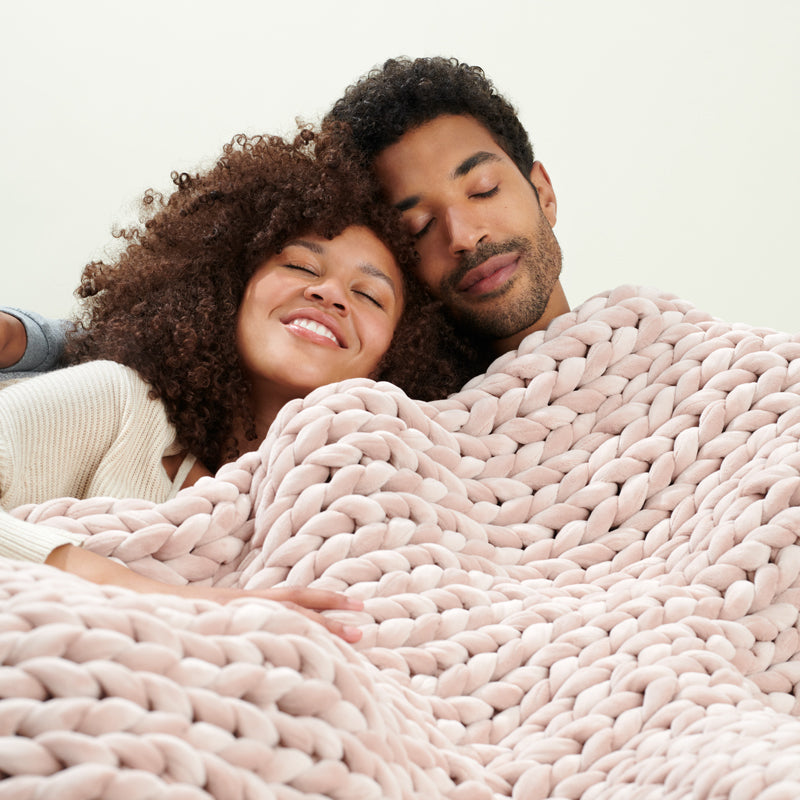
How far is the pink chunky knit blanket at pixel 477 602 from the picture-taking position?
0.52 m

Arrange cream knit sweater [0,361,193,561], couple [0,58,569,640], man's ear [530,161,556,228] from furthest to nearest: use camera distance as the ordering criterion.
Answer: man's ear [530,161,556,228], couple [0,58,569,640], cream knit sweater [0,361,193,561]

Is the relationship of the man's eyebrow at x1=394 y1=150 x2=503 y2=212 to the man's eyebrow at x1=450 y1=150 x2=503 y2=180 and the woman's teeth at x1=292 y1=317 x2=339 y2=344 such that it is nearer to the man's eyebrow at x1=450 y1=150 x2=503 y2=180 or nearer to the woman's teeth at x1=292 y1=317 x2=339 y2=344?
the man's eyebrow at x1=450 y1=150 x2=503 y2=180

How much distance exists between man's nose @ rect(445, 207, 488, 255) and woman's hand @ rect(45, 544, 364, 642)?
803 mm

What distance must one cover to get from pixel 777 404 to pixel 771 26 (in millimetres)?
1943

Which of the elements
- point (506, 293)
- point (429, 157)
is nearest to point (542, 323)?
point (506, 293)

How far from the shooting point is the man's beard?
148 centimetres

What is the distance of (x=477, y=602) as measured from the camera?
87 centimetres

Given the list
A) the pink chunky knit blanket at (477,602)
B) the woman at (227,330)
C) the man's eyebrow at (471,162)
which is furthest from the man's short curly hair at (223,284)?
the pink chunky knit blanket at (477,602)

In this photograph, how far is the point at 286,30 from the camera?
2.64 m

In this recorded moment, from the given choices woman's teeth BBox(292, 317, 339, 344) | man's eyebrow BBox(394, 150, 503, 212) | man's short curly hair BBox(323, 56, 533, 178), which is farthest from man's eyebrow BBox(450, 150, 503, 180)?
woman's teeth BBox(292, 317, 339, 344)

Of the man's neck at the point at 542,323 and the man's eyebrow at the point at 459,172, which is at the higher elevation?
the man's eyebrow at the point at 459,172

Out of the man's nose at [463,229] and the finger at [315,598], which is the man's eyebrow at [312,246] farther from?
the finger at [315,598]

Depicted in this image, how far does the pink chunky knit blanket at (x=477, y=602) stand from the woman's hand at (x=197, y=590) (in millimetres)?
21

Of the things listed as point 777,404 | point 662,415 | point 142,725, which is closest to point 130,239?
point 662,415
